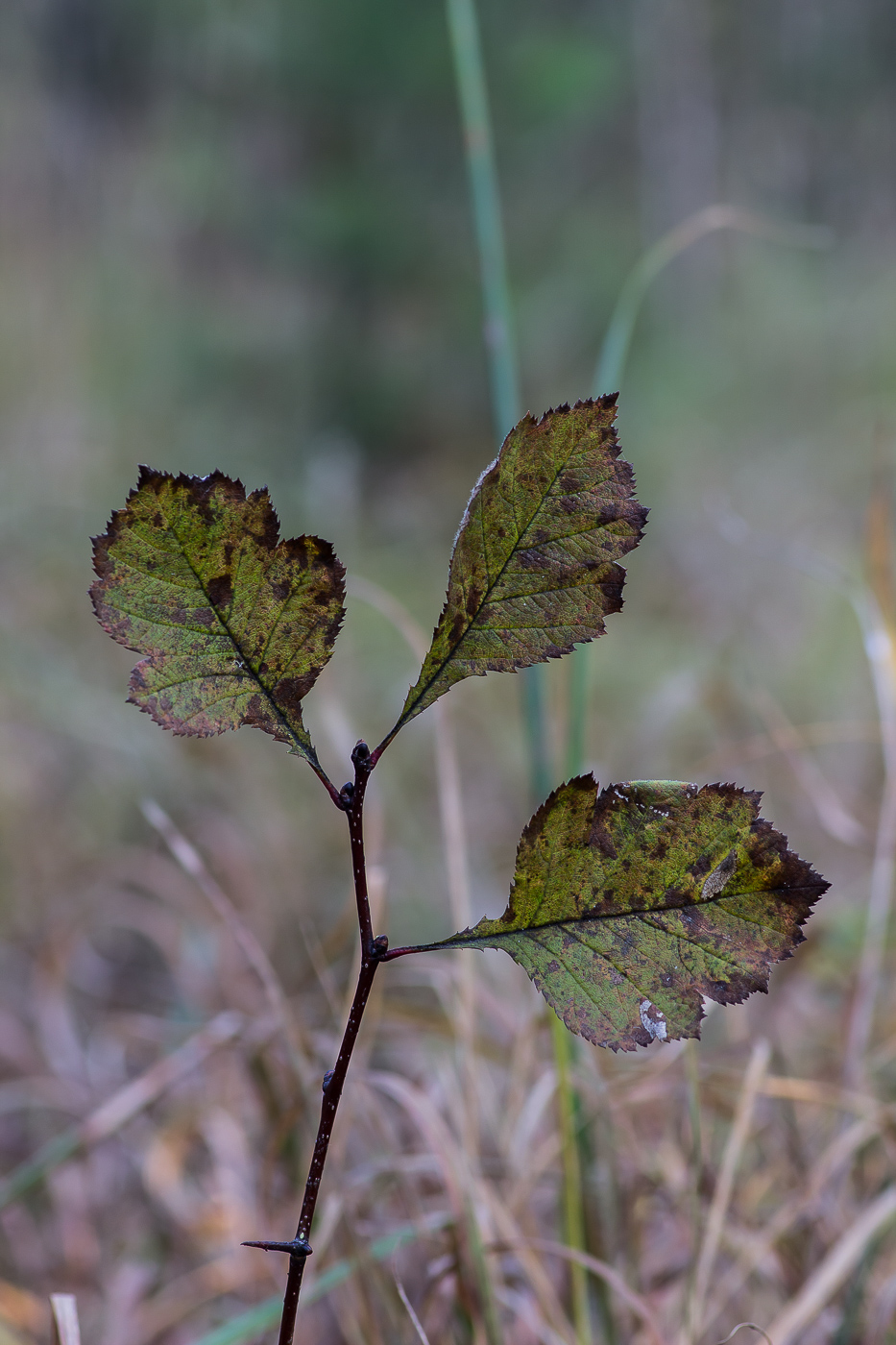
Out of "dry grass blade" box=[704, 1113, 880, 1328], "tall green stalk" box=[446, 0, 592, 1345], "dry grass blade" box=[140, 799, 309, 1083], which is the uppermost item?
"tall green stalk" box=[446, 0, 592, 1345]

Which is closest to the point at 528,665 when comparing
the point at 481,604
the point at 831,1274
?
the point at 481,604

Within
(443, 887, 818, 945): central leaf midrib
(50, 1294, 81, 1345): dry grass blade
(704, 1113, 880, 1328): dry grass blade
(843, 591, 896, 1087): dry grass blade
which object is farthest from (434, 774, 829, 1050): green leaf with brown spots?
(843, 591, 896, 1087): dry grass blade

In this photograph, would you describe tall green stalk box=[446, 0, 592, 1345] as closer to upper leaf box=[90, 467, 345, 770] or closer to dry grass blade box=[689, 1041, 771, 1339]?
dry grass blade box=[689, 1041, 771, 1339]

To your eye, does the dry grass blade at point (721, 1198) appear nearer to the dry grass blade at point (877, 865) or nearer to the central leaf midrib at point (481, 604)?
the dry grass blade at point (877, 865)

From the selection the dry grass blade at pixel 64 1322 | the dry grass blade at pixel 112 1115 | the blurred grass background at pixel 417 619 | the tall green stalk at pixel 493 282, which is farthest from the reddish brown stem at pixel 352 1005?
the dry grass blade at pixel 112 1115

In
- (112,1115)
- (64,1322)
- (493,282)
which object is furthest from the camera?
(112,1115)

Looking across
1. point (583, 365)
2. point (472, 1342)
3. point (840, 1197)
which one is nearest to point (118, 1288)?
point (472, 1342)

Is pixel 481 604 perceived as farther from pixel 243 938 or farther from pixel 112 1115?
pixel 112 1115
